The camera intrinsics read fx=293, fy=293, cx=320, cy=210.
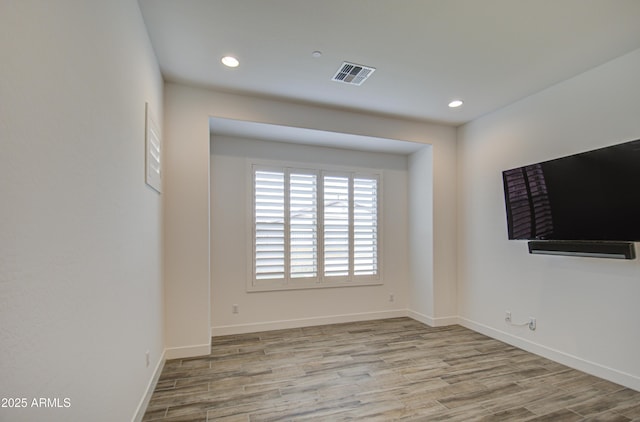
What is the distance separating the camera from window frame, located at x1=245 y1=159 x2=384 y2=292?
4113 mm

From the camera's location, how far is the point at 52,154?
104 centimetres

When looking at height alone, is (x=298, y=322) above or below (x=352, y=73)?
below

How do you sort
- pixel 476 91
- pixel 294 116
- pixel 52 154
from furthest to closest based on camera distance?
pixel 294 116 < pixel 476 91 < pixel 52 154

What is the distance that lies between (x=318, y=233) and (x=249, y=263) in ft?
3.60

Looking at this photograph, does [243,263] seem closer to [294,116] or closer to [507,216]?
[294,116]

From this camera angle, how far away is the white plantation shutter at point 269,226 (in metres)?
4.14

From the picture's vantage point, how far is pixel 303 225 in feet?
14.3

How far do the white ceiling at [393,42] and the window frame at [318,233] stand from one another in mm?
1152

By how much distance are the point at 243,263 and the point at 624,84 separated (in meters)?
4.52

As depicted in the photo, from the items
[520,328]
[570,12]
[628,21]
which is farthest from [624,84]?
[520,328]

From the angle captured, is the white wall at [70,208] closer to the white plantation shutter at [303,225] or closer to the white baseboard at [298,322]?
the white baseboard at [298,322]

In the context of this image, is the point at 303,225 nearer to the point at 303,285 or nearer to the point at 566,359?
the point at 303,285

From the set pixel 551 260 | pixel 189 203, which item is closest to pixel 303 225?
pixel 189 203

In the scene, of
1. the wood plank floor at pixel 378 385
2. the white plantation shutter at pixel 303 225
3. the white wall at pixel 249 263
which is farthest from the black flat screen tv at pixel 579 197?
the white plantation shutter at pixel 303 225
